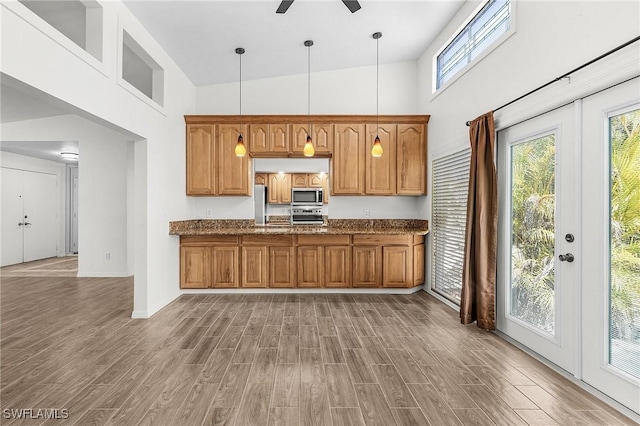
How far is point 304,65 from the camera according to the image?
491 cm

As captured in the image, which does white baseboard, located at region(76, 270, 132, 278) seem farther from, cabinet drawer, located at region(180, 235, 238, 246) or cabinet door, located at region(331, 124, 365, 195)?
cabinet door, located at region(331, 124, 365, 195)

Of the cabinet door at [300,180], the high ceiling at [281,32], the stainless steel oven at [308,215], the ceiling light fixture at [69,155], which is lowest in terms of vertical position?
the stainless steel oven at [308,215]

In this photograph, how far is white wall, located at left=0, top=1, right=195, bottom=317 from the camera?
6.70 ft

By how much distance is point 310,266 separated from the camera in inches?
179

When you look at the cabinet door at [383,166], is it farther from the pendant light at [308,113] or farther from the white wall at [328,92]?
the pendant light at [308,113]

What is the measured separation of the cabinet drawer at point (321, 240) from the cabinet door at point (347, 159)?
809 mm

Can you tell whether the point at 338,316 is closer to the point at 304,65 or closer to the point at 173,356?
the point at 173,356

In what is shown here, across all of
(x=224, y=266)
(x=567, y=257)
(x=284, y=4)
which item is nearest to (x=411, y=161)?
(x=567, y=257)

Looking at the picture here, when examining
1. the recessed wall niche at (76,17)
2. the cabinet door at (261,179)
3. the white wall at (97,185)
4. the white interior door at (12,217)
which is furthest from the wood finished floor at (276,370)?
the white interior door at (12,217)

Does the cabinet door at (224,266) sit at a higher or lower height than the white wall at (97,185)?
lower

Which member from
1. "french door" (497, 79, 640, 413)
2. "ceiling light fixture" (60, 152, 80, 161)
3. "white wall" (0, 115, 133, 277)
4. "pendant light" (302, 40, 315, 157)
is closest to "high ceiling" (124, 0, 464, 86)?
"pendant light" (302, 40, 315, 157)

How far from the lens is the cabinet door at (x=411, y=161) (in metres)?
4.85

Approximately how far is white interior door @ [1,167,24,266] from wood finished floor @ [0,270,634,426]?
4434mm

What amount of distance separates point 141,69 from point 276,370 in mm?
4805
